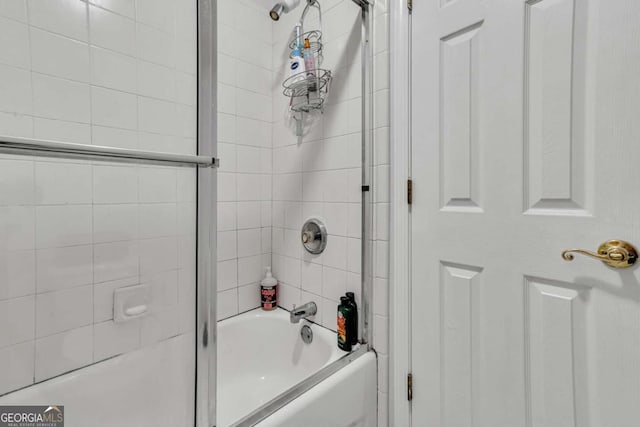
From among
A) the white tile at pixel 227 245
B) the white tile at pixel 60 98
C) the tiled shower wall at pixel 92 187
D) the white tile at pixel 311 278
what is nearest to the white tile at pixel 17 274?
→ the tiled shower wall at pixel 92 187

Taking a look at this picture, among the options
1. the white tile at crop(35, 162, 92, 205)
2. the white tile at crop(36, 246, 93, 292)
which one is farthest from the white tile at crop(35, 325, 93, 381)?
the white tile at crop(35, 162, 92, 205)

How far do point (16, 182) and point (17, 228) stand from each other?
4.4 inches

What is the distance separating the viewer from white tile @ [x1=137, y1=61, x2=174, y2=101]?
0.76 metres

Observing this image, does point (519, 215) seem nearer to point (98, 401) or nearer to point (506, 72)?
point (506, 72)

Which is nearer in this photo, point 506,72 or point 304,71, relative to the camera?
point 506,72

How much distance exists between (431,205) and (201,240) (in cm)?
76

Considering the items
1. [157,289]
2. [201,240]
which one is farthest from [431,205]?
[157,289]

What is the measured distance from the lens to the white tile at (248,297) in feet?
5.23

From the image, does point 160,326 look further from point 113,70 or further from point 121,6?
point 121,6

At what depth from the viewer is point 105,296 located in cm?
81

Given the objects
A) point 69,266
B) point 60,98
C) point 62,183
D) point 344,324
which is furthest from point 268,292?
point 60,98

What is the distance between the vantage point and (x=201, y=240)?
775 millimetres

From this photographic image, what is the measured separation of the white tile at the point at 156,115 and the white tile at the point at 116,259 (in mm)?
317

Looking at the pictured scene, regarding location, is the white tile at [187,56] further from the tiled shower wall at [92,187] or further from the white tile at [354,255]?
the white tile at [354,255]
